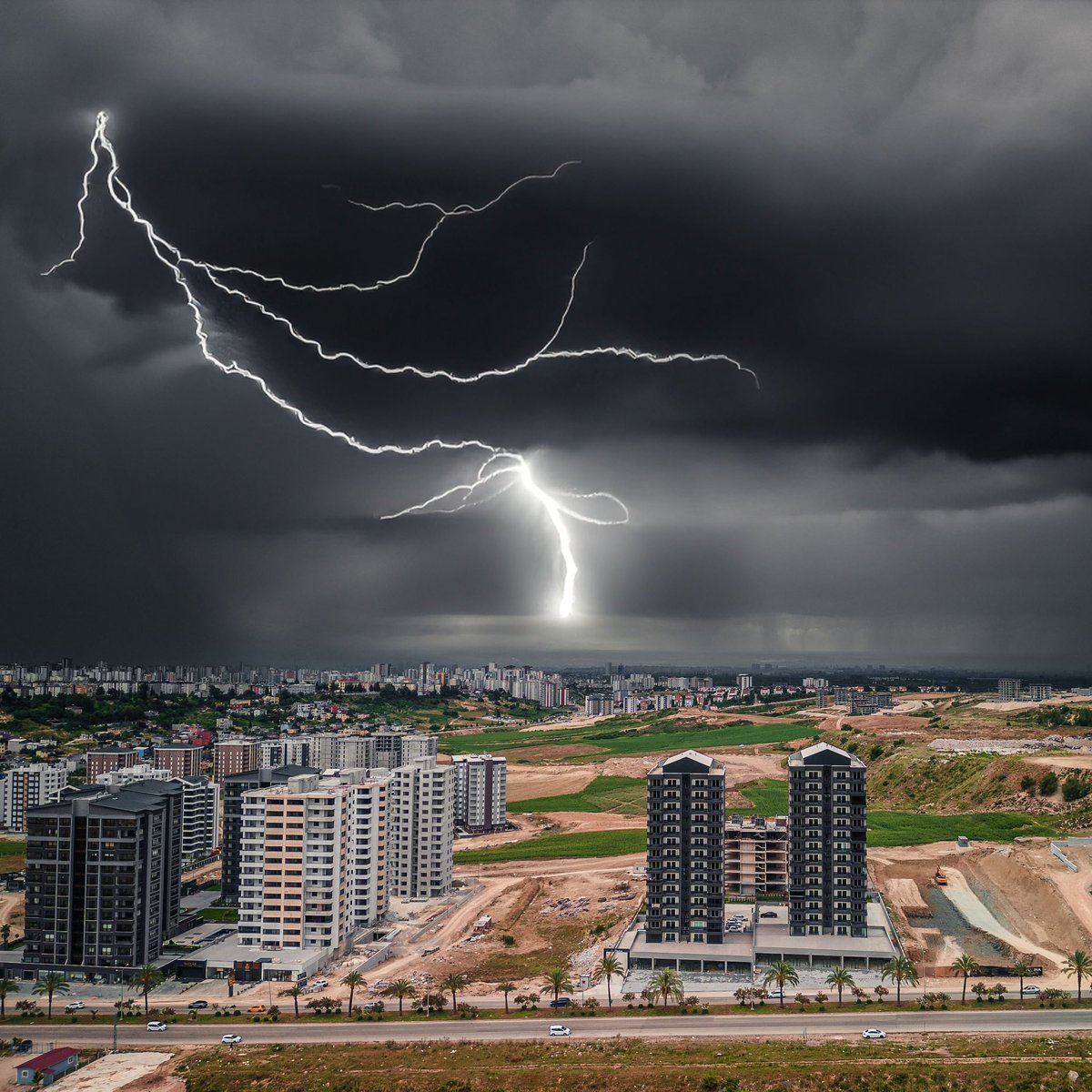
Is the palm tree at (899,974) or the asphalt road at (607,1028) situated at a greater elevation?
the palm tree at (899,974)

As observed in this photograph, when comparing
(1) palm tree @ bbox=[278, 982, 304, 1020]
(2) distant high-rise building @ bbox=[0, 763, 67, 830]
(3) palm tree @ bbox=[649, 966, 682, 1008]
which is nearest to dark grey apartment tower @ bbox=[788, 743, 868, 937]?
(3) palm tree @ bbox=[649, 966, 682, 1008]

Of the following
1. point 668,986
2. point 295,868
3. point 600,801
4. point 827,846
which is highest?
point 827,846

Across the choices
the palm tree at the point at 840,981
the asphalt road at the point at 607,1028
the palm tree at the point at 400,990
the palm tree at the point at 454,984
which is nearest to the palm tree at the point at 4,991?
the asphalt road at the point at 607,1028

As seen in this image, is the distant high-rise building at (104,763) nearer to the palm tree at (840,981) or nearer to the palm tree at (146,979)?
the palm tree at (146,979)

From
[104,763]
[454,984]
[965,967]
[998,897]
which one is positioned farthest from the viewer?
[104,763]

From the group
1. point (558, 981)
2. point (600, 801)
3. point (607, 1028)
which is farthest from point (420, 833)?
point (600, 801)

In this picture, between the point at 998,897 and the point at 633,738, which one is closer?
the point at 998,897

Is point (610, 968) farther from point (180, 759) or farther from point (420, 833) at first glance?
point (180, 759)

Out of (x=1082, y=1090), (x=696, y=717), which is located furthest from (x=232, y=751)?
(x=696, y=717)
